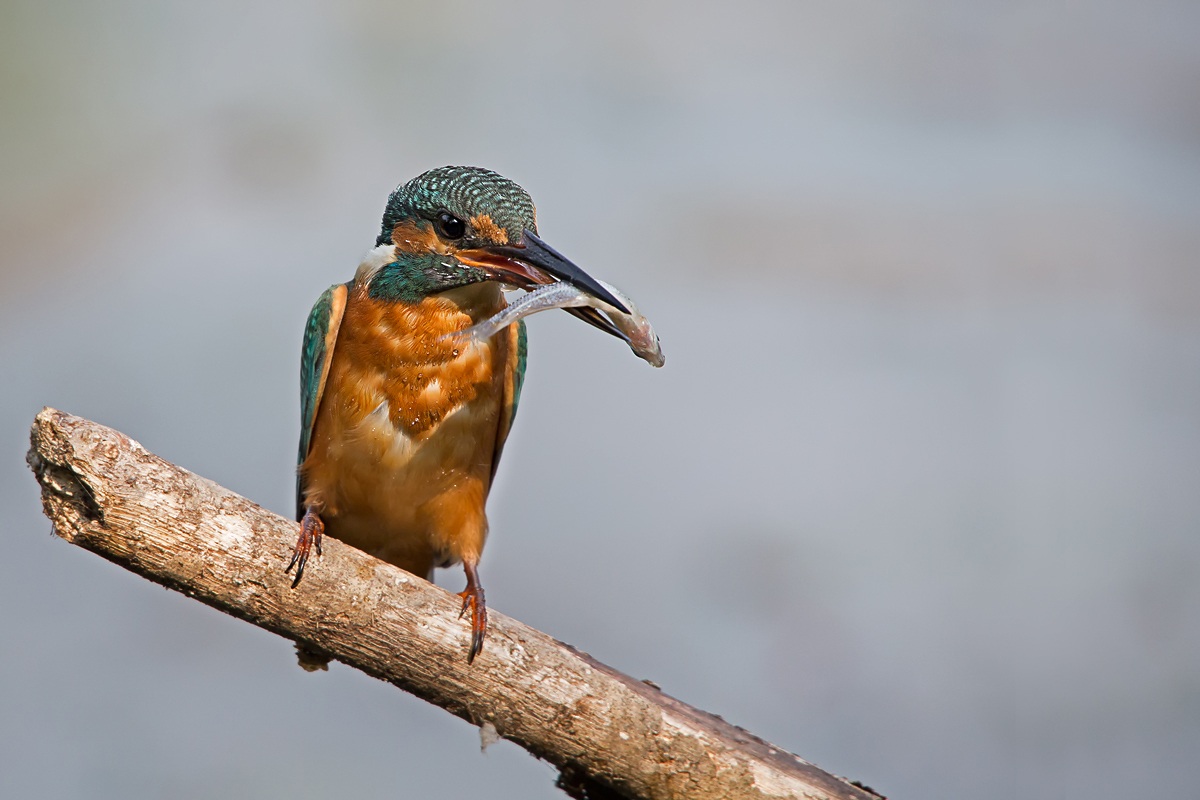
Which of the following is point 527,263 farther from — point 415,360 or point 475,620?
point 475,620

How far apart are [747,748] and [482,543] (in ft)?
3.16

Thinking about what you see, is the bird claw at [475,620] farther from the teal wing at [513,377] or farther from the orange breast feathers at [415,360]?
the teal wing at [513,377]

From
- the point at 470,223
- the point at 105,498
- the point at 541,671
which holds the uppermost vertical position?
the point at 470,223

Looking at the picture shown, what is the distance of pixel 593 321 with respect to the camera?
231 cm

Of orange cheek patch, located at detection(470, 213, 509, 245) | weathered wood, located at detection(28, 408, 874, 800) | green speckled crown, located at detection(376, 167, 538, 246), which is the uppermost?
green speckled crown, located at detection(376, 167, 538, 246)

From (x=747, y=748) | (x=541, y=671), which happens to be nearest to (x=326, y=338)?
(x=541, y=671)

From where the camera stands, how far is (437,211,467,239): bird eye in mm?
2504

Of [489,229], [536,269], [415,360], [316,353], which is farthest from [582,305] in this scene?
[316,353]

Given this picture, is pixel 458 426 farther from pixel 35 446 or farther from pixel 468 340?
pixel 35 446

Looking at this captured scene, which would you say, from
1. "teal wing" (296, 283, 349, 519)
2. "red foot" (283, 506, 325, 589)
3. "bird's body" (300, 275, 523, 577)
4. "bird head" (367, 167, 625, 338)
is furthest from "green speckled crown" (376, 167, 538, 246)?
"red foot" (283, 506, 325, 589)

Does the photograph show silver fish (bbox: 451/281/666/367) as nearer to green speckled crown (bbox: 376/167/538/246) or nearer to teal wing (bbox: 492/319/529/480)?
green speckled crown (bbox: 376/167/538/246)

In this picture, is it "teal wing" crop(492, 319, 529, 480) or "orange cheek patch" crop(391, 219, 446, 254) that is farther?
"teal wing" crop(492, 319, 529, 480)

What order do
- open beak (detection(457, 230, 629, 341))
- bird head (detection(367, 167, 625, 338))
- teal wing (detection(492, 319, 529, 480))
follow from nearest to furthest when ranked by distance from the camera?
open beak (detection(457, 230, 629, 341)), bird head (detection(367, 167, 625, 338)), teal wing (detection(492, 319, 529, 480))

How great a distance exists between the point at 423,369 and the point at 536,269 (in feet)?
1.34
